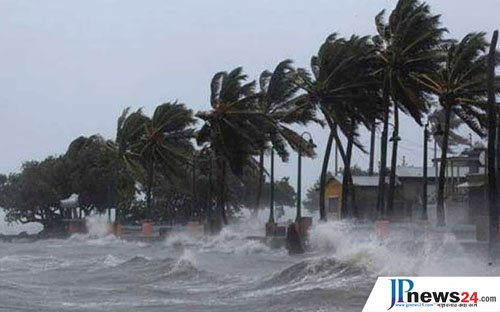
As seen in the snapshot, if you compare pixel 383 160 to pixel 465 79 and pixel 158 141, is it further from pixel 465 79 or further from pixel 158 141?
pixel 158 141

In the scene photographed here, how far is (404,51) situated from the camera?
41812 mm

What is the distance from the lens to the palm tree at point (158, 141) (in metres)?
62.0

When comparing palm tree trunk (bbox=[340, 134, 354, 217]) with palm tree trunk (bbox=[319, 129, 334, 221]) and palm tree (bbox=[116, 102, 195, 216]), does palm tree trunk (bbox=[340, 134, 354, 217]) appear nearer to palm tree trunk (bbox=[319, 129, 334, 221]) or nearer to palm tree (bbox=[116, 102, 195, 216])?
palm tree trunk (bbox=[319, 129, 334, 221])

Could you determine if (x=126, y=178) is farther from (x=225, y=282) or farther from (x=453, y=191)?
(x=225, y=282)

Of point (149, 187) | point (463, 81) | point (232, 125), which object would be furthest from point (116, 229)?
point (463, 81)

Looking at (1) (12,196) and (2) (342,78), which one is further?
(1) (12,196)

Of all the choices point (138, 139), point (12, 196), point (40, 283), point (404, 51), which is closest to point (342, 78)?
point (404, 51)

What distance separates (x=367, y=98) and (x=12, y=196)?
38326 mm

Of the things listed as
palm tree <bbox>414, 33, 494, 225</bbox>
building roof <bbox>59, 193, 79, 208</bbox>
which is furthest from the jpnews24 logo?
building roof <bbox>59, 193, 79, 208</bbox>

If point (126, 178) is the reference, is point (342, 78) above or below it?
above

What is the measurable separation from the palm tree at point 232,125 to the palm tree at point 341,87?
7.44 metres

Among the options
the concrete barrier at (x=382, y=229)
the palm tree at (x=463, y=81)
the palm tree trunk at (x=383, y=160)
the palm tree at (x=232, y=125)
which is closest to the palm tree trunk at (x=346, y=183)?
the palm tree trunk at (x=383, y=160)

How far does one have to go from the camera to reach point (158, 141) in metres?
62.2

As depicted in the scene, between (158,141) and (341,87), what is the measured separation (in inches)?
808
